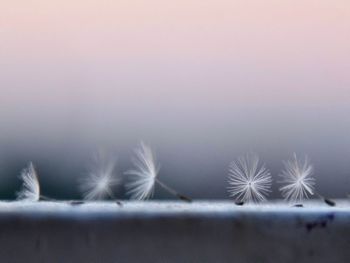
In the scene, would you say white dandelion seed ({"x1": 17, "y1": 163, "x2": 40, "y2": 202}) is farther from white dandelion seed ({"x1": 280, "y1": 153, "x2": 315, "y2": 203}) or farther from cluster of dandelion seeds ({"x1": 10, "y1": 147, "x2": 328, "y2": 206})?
white dandelion seed ({"x1": 280, "y1": 153, "x2": 315, "y2": 203})

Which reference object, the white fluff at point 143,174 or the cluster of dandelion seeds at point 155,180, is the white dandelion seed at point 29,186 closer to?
the cluster of dandelion seeds at point 155,180

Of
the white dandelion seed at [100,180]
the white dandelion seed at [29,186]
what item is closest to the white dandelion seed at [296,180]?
the white dandelion seed at [100,180]

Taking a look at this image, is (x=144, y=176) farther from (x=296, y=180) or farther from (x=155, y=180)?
(x=296, y=180)

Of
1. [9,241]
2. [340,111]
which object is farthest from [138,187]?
[340,111]

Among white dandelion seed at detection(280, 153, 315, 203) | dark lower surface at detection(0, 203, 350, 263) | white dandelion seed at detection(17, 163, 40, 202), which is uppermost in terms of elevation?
white dandelion seed at detection(280, 153, 315, 203)

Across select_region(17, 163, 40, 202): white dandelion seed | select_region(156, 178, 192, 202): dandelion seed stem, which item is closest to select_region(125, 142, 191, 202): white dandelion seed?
select_region(156, 178, 192, 202): dandelion seed stem

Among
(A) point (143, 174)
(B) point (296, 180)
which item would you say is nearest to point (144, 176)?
(A) point (143, 174)

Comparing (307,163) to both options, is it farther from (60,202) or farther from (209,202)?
(60,202)
